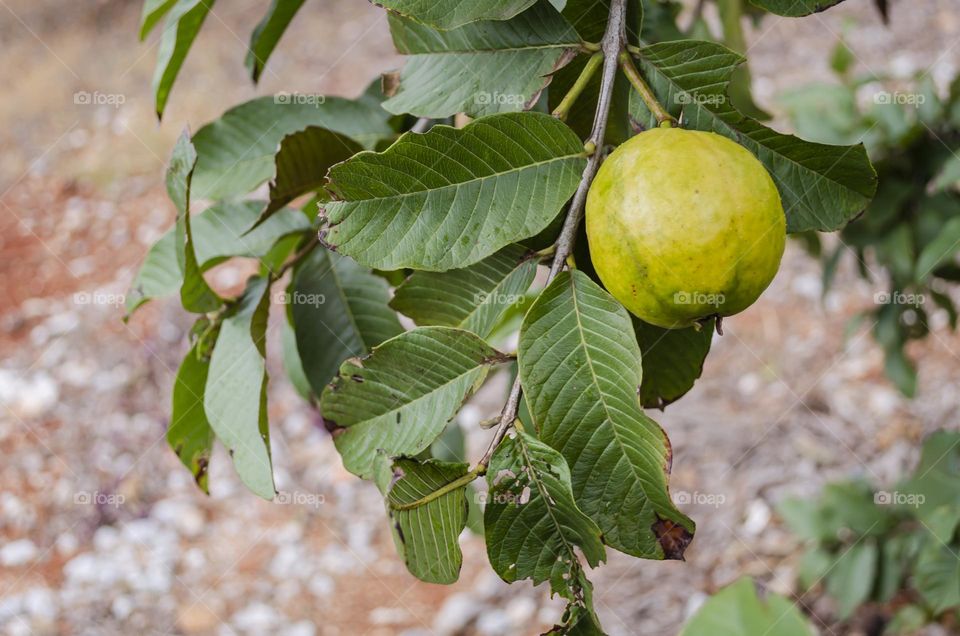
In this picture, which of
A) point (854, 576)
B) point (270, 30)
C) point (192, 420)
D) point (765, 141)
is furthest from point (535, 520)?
point (854, 576)

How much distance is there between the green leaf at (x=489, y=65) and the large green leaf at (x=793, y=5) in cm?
16

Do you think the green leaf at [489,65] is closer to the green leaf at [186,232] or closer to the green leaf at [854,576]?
the green leaf at [186,232]

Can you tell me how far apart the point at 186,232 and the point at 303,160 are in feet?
0.48

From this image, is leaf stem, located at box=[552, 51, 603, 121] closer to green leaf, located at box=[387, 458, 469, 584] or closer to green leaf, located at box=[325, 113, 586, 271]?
green leaf, located at box=[325, 113, 586, 271]

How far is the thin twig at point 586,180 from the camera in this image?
→ 2.20 feet

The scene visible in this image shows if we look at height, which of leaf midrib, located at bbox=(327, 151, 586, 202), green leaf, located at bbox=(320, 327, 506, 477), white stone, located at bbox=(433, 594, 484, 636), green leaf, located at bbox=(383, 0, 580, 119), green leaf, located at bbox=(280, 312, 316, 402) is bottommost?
white stone, located at bbox=(433, 594, 484, 636)

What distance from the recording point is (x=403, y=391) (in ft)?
2.39

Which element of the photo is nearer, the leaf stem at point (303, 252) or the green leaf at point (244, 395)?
the green leaf at point (244, 395)

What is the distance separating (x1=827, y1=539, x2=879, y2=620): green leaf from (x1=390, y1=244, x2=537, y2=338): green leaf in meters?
1.52

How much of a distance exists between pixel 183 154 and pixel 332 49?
4.24 m

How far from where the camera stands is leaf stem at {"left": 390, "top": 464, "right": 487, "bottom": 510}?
666 mm

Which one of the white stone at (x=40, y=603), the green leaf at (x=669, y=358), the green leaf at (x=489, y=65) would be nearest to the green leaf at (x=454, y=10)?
the green leaf at (x=489, y=65)

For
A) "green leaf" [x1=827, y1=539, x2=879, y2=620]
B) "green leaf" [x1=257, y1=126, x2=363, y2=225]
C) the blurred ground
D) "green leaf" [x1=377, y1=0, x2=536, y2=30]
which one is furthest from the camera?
the blurred ground

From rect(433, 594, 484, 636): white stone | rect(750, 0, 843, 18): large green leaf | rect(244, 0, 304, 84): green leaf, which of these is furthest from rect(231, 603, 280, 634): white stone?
rect(750, 0, 843, 18): large green leaf
